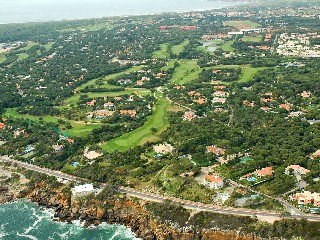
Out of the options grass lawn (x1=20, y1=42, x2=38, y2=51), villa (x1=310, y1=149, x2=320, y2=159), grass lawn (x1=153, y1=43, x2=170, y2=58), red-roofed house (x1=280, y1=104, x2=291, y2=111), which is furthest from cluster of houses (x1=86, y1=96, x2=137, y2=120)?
grass lawn (x1=20, y1=42, x2=38, y2=51)

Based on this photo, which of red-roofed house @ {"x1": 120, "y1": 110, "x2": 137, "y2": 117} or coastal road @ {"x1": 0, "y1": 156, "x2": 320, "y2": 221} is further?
red-roofed house @ {"x1": 120, "y1": 110, "x2": 137, "y2": 117}

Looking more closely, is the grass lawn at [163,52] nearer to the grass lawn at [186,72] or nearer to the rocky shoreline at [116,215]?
the grass lawn at [186,72]

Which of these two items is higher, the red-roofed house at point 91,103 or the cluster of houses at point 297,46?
the cluster of houses at point 297,46

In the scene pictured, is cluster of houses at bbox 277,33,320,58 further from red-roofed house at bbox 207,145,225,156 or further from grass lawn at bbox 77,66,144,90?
red-roofed house at bbox 207,145,225,156

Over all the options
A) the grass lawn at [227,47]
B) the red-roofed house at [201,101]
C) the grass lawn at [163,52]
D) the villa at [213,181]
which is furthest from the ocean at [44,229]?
the grass lawn at [227,47]

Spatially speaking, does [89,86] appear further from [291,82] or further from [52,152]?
[291,82]

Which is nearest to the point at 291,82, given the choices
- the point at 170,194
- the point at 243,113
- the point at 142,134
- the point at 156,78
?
the point at 243,113
